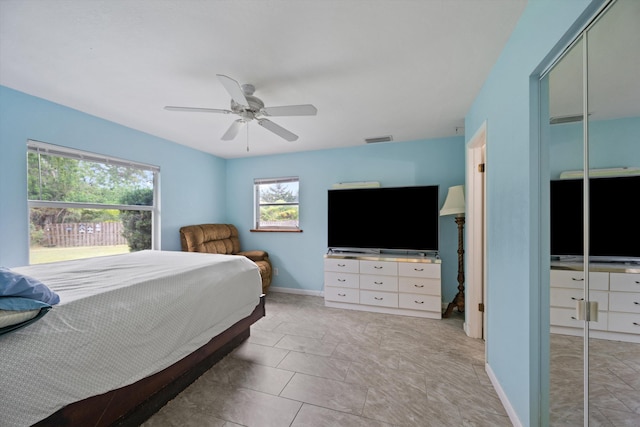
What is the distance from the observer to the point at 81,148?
2.57 metres

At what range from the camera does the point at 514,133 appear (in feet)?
4.79

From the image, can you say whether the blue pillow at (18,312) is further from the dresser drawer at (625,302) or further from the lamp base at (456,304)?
the lamp base at (456,304)

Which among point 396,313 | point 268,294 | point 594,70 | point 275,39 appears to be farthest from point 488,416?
point 268,294

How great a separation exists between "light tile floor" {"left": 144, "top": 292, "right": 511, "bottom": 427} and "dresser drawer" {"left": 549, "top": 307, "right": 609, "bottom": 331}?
858 millimetres

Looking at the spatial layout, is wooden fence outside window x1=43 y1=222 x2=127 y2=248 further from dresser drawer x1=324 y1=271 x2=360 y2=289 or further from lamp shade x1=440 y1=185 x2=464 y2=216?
lamp shade x1=440 y1=185 x2=464 y2=216

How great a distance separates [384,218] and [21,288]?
3330mm

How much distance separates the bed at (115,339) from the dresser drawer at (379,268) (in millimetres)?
1778

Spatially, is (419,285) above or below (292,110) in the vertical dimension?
below

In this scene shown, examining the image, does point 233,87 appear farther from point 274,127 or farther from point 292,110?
point 274,127

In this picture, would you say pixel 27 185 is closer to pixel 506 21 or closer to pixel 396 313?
pixel 506 21

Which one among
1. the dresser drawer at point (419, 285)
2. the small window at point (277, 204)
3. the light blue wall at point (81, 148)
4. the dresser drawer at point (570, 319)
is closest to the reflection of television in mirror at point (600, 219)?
the dresser drawer at point (570, 319)

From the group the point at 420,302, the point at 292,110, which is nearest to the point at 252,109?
the point at 292,110

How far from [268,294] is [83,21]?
3.77 m

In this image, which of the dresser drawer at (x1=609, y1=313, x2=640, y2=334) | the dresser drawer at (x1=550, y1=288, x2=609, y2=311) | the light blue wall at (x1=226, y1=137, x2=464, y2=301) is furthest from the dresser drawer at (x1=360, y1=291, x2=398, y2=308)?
the dresser drawer at (x1=609, y1=313, x2=640, y2=334)
